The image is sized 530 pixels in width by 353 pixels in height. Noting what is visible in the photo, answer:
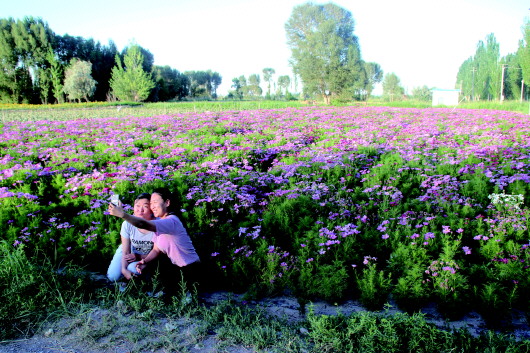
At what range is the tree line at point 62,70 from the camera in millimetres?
46562

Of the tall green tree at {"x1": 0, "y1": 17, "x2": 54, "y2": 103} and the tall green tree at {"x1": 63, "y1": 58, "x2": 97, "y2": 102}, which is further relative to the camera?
the tall green tree at {"x1": 0, "y1": 17, "x2": 54, "y2": 103}

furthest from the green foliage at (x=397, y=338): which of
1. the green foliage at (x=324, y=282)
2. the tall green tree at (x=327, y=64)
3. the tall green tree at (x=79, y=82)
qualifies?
the tall green tree at (x=79, y=82)

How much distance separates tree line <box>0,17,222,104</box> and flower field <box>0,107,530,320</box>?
135 feet

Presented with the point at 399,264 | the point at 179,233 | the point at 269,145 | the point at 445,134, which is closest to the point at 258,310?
the point at 179,233

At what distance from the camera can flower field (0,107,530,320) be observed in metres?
3.94

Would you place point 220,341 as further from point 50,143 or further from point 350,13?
point 350,13

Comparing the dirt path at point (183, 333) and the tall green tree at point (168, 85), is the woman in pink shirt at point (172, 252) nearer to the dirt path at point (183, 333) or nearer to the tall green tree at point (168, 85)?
the dirt path at point (183, 333)

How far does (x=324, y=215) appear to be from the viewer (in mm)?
5484

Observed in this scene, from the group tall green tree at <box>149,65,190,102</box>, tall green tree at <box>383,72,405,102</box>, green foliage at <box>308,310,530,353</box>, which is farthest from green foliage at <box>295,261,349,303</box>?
tall green tree at <box>383,72,405,102</box>

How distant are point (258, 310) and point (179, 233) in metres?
1.15

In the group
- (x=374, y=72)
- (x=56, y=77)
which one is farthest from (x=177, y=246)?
(x=374, y=72)

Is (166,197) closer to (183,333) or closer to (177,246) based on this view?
(177,246)

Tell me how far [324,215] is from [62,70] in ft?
191

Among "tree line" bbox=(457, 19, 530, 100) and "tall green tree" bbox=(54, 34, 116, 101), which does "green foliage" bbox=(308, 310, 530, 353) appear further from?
"tall green tree" bbox=(54, 34, 116, 101)
